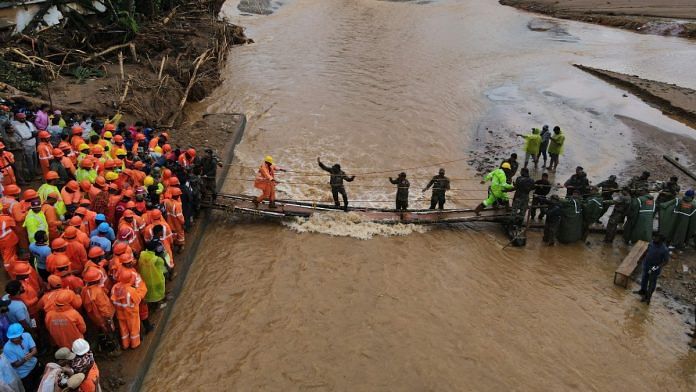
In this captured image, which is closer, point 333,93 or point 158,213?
point 158,213

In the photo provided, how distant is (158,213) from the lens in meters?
9.21

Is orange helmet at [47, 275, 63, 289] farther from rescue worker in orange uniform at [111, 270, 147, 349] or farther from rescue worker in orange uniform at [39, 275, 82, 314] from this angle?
rescue worker in orange uniform at [111, 270, 147, 349]

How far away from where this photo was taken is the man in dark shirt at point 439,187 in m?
12.5

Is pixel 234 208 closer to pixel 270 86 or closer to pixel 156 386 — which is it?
pixel 156 386

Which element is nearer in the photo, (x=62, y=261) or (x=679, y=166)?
(x=62, y=261)

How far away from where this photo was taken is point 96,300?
7.35 metres

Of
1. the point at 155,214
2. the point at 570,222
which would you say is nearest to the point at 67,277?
the point at 155,214

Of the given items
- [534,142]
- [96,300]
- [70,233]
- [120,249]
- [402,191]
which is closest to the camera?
[96,300]

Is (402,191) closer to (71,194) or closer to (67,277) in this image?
(71,194)

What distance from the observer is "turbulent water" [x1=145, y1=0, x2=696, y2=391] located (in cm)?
855

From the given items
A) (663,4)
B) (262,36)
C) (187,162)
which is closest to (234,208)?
(187,162)

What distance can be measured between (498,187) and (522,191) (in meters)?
0.69

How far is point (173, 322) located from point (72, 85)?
A: 12201mm

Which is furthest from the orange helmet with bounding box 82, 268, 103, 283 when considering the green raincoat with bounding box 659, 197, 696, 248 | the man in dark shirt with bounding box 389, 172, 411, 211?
the green raincoat with bounding box 659, 197, 696, 248
